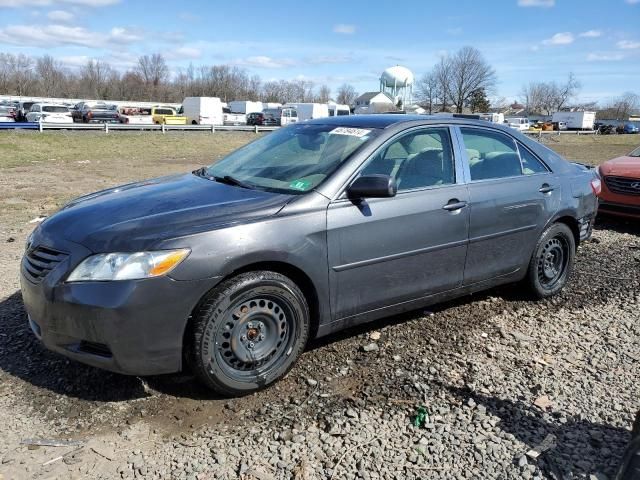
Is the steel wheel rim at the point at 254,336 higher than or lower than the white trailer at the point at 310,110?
lower

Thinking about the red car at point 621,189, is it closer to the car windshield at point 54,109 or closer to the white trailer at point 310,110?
the car windshield at point 54,109

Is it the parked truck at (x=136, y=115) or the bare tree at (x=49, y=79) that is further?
the bare tree at (x=49, y=79)

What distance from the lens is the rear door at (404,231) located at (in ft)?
11.3

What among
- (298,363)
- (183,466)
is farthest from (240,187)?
(183,466)

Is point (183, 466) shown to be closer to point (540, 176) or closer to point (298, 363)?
point (298, 363)

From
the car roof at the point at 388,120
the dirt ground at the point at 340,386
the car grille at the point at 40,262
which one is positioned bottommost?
the dirt ground at the point at 340,386

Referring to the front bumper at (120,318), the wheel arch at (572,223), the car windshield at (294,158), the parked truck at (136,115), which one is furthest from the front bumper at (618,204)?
the parked truck at (136,115)

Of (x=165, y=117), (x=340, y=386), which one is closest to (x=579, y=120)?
(x=165, y=117)

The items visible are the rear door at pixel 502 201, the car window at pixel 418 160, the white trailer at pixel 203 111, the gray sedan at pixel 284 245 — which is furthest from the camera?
the white trailer at pixel 203 111

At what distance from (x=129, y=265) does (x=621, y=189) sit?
7.89 metres

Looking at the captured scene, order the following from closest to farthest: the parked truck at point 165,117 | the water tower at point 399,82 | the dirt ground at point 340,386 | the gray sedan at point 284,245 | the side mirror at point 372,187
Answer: the dirt ground at point 340,386 → the gray sedan at point 284,245 → the side mirror at point 372,187 → the parked truck at point 165,117 → the water tower at point 399,82

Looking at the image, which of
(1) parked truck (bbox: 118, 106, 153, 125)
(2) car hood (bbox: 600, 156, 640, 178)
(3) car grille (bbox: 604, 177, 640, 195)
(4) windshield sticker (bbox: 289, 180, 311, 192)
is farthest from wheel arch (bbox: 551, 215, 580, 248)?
(1) parked truck (bbox: 118, 106, 153, 125)

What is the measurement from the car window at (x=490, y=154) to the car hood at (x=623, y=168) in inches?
181

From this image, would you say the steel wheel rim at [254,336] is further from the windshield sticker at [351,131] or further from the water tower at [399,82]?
the water tower at [399,82]
